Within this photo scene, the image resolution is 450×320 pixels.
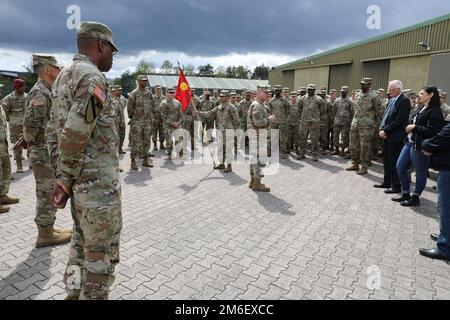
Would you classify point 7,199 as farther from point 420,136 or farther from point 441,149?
point 420,136

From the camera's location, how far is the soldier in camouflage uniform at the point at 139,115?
805cm

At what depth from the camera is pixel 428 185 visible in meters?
7.28

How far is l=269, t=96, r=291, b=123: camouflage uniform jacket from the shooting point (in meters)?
10.2

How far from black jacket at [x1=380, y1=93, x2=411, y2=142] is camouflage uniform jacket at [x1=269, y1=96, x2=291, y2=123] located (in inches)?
161

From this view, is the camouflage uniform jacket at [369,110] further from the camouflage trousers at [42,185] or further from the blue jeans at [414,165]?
the camouflage trousers at [42,185]

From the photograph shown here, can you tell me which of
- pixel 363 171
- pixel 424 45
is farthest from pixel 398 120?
pixel 424 45

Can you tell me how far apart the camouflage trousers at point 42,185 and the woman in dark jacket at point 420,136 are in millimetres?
5464

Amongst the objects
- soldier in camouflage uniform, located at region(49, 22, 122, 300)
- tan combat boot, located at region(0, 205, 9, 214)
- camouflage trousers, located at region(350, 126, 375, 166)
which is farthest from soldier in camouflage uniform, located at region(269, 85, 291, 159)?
Result: soldier in camouflage uniform, located at region(49, 22, 122, 300)

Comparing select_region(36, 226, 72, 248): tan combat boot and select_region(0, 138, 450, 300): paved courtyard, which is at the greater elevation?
select_region(36, 226, 72, 248): tan combat boot

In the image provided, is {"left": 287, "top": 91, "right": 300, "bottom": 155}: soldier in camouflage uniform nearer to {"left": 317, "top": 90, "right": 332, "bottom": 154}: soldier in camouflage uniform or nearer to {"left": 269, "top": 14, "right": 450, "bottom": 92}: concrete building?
{"left": 317, "top": 90, "right": 332, "bottom": 154}: soldier in camouflage uniform

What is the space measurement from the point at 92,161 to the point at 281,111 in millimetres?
8605

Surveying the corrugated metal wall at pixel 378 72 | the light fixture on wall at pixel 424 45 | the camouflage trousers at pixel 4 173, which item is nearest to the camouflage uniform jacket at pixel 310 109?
the light fixture on wall at pixel 424 45

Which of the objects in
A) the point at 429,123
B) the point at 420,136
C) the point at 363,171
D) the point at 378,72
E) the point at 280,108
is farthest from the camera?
the point at 378,72

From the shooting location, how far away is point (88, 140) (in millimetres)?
2303
